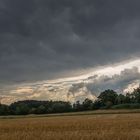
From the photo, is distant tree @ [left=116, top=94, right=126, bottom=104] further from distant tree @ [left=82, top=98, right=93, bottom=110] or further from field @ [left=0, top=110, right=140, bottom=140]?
field @ [left=0, top=110, right=140, bottom=140]

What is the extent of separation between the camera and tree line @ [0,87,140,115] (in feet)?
500

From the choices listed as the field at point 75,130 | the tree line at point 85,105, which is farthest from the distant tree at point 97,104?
the field at point 75,130

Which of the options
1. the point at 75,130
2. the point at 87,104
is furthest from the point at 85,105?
the point at 75,130

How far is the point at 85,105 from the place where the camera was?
548 ft

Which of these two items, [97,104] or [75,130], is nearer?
[75,130]

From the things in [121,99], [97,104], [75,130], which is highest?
[121,99]

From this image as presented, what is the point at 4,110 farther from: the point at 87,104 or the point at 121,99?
Result: the point at 121,99

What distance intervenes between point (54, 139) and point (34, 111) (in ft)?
428

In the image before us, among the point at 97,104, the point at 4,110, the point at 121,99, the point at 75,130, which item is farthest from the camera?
the point at 121,99

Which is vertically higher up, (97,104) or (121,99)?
(121,99)

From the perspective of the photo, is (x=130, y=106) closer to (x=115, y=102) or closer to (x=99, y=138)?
(x=115, y=102)

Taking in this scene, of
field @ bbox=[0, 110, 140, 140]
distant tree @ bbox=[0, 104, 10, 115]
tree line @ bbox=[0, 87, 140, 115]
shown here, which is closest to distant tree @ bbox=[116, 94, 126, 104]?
tree line @ bbox=[0, 87, 140, 115]

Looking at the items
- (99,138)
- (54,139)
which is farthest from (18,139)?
(99,138)

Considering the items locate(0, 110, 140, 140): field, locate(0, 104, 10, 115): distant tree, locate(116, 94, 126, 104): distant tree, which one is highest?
locate(116, 94, 126, 104): distant tree
